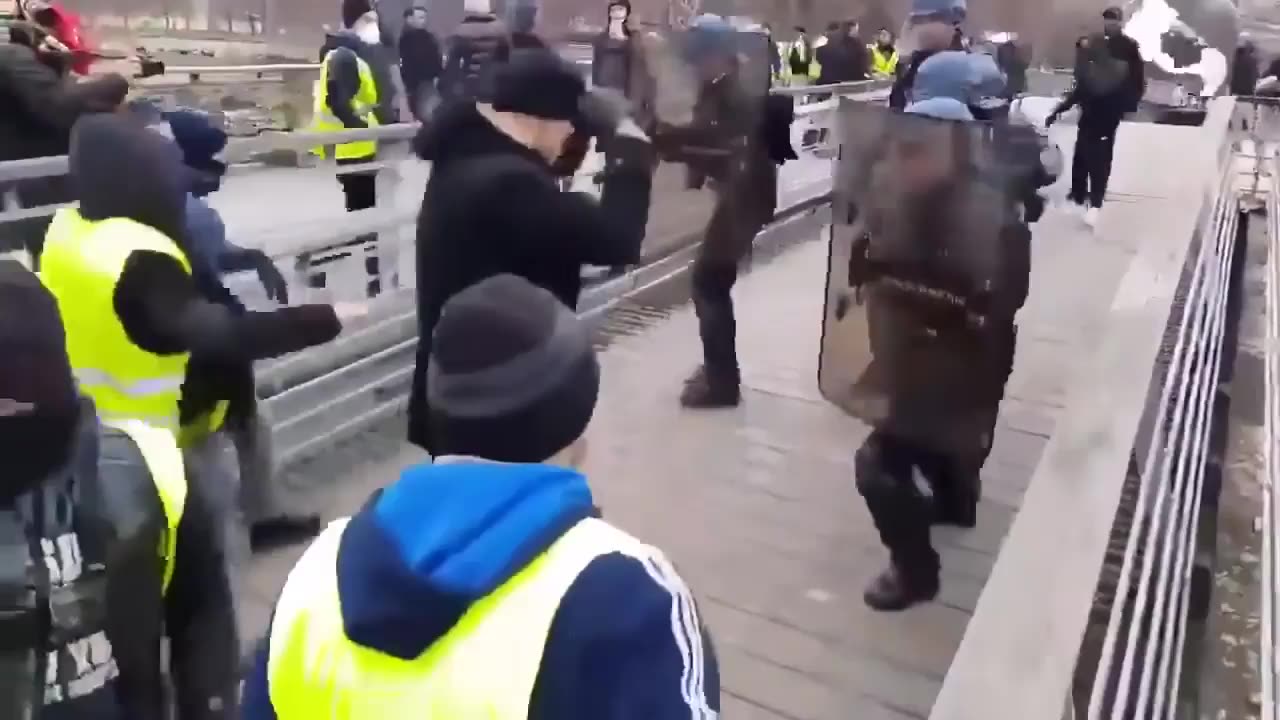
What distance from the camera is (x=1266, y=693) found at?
288 cm

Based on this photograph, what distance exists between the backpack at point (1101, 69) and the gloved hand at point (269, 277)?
5.41 meters

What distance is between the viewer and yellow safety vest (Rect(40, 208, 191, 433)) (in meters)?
2.12

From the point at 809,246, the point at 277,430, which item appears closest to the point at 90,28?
the point at 277,430

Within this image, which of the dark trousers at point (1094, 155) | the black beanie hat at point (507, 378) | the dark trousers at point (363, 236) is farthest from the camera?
the dark trousers at point (1094, 155)

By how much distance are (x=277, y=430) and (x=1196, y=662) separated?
11.0 ft

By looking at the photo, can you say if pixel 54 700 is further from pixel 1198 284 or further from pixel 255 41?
pixel 255 41

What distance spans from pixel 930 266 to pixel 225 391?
1736 mm

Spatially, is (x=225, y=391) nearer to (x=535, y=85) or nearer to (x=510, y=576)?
(x=535, y=85)

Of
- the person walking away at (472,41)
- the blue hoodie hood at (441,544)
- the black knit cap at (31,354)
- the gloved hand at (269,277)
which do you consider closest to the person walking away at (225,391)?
the gloved hand at (269,277)

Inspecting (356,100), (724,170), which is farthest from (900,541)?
(356,100)

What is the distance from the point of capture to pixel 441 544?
3.41 feet

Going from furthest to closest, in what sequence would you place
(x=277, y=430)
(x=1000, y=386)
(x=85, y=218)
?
(x=277, y=430), (x=1000, y=386), (x=85, y=218)

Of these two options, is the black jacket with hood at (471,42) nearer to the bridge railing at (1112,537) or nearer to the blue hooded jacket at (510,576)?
the bridge railing at (1112,537)

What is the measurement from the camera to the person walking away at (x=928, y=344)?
2.95 m
